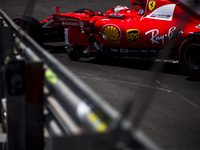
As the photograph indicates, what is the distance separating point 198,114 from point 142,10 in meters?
3.35

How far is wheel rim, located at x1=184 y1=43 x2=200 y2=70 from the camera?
6594 mm

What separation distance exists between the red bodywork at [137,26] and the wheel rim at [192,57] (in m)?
0.33

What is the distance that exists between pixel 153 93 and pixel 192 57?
2551mm

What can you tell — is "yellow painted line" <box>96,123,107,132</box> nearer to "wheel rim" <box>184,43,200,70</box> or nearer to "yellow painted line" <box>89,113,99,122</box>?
"yellow painted line" <box>89,113,99,122</box>

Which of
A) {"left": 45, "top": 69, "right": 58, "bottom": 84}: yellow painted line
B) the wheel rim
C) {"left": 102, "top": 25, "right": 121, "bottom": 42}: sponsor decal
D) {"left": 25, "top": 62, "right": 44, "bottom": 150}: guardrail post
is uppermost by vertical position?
{"left": 45, "top": 69, "right": 58, "bottom": 84}: yellow painted line

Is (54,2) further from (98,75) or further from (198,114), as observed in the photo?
(198,114)

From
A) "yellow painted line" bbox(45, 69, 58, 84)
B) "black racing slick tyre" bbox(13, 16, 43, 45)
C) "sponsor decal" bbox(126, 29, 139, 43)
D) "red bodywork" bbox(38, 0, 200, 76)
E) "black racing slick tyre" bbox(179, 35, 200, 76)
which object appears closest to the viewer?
"yellow painted line" bbox(45, 69, 58, 84)

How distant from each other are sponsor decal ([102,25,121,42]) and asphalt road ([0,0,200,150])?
0.61 metres

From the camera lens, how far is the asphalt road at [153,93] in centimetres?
428

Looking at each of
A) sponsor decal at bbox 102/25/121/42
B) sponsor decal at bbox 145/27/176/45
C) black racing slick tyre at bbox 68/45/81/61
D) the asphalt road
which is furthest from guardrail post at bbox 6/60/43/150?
black racing slick tyre at bbox 68/45/81/61

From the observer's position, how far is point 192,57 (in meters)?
6.70

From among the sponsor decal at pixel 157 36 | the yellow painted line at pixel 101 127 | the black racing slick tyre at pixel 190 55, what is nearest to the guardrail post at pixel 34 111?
the yellow painted line at pixel 101 127

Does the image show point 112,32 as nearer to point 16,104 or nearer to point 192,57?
point 192,57

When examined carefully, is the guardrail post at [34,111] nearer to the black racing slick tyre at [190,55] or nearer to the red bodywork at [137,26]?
the red bodywork at [137,26]
